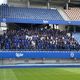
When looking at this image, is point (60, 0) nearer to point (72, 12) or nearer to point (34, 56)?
point (72, 12)

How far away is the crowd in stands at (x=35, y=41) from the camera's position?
2678 centimetres

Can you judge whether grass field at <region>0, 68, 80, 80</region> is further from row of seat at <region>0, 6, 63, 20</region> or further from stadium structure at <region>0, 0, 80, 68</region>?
row of seat at <region>0, 6, 63, 20</region>

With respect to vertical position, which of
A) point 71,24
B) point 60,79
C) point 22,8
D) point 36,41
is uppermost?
point 22,8

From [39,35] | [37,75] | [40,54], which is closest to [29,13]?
[39,35]

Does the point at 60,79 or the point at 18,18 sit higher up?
the point at 18,18

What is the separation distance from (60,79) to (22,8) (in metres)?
20.4

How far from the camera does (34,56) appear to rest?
1042 inches

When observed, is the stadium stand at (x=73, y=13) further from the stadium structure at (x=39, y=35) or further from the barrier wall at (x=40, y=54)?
the barrier wall at (x=40, y=54)

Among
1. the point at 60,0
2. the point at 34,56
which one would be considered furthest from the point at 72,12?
the point at 34,56

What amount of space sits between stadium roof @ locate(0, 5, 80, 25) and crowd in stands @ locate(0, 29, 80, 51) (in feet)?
4.52

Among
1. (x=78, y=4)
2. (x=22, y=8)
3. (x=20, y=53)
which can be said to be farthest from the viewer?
(x=78, y=4)

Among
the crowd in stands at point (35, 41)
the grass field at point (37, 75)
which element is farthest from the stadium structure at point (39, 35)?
the grass field at point (37, 75)

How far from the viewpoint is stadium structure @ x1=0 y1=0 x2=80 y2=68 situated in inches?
1039

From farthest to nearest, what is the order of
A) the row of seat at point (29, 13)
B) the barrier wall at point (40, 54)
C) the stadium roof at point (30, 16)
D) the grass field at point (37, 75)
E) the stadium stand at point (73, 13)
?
the stadium stand at point (73, 13) → the row of seat at point (29, 13) → the stadium roof at point (30, 16) → the barrier wall at point (40, 54) → the grass field at point (37, 75)
